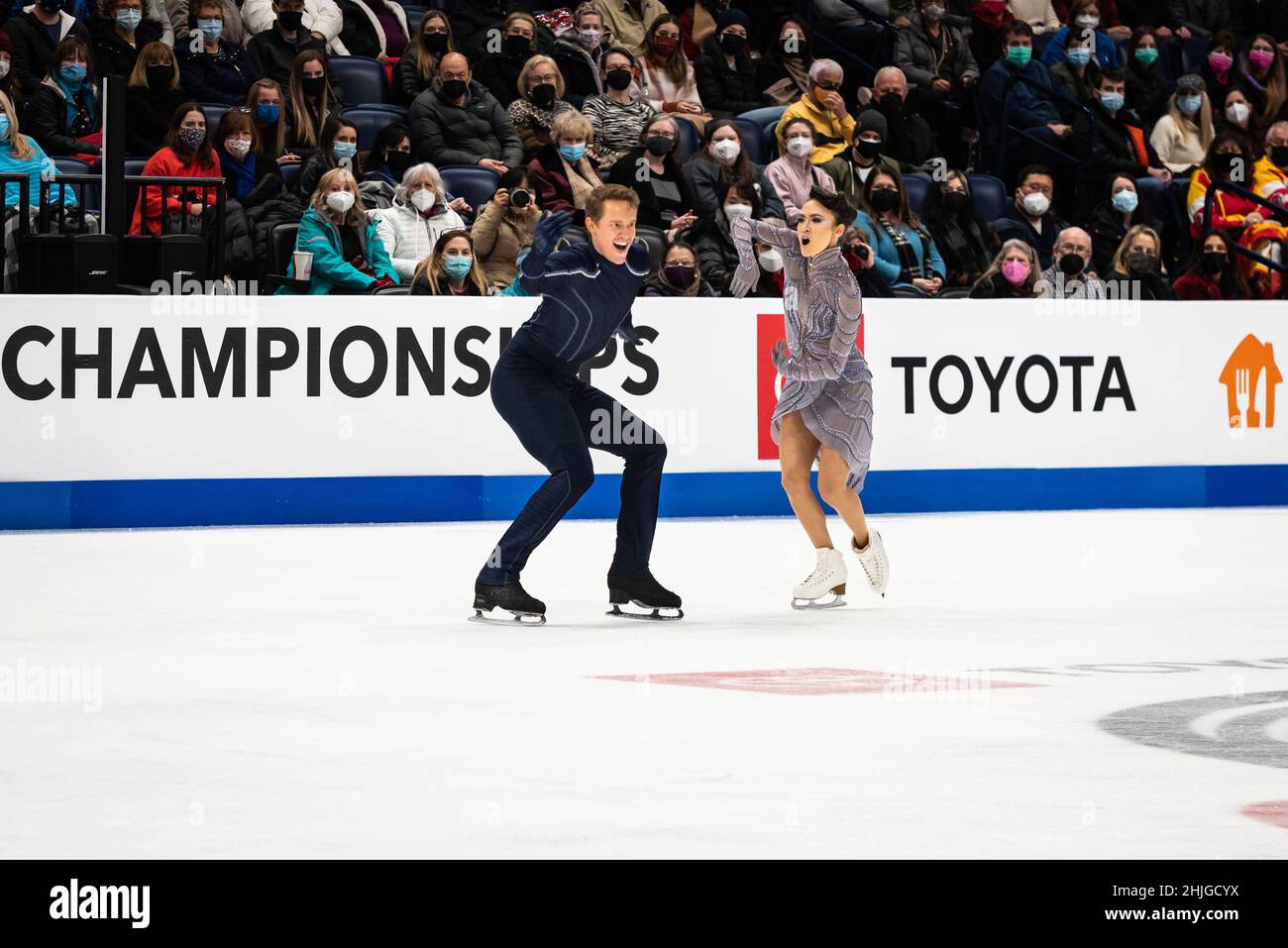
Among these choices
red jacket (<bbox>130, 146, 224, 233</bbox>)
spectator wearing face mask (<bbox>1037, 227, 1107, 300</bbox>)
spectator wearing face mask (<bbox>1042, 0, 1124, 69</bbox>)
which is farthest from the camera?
spectator wearing face mask (<bbox>1042, 0, 1124, 69</bbox>)

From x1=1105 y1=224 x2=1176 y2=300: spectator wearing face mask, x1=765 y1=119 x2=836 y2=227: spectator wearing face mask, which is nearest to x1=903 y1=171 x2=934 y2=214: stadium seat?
x1=765 y1=119 x2=836 y2=227: spectator wearing face mask

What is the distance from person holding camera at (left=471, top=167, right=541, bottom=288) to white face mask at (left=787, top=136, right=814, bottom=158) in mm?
2194

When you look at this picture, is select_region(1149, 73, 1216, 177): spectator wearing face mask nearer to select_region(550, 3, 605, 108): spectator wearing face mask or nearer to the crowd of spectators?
the crowd of spectators

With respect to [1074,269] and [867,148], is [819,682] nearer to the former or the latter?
[1074,269]

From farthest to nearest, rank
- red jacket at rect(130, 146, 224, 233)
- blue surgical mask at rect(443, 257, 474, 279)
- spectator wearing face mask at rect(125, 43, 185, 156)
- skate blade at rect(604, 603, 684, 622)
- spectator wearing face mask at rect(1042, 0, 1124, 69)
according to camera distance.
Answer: spectator wearing face mask at rect(1042, 0, 1124, 69)
spectator wearing face mask at rect(125, 43, 185, 156)
blue surgical mask at rect(443, 257, 474, 279)
red jacket at rect(130, 146, 224, 233)
skate blade at rect(604, 603, 684, 622)

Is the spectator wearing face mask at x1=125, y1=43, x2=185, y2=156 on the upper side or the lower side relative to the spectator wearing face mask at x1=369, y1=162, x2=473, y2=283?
upper

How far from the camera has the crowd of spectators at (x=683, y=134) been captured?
12.7 m

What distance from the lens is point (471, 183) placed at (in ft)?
44.4

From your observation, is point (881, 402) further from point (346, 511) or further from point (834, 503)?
point (834, 503)

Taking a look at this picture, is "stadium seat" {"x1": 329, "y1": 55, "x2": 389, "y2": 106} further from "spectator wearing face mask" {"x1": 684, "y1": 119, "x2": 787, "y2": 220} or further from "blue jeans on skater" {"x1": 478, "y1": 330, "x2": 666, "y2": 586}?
"blue jeans on skater" {"x1": 478, "y1": 330, "x2": 666, "y2": 586}

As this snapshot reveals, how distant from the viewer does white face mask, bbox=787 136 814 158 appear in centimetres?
1420

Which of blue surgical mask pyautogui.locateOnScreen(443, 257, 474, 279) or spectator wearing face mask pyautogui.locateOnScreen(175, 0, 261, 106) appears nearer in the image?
blue surgical mask pyautogui.locateOnScreen(443, 257, 474, 279)

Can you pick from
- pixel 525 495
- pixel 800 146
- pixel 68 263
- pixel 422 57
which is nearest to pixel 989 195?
pixel 800 146

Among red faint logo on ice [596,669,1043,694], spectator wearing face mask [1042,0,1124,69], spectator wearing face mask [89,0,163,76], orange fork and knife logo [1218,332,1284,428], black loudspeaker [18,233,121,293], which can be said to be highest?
spectator wearing face mask [1042,0,1124,69]
